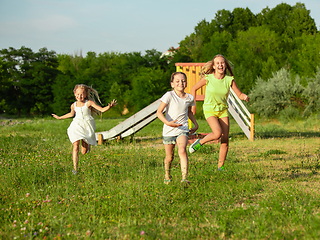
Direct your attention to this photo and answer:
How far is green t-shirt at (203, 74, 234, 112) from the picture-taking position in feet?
18.9

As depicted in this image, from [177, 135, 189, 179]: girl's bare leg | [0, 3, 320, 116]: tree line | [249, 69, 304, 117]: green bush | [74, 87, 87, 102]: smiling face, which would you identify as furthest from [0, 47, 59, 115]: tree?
[177, 135, 189, 179]: girl's bare leg

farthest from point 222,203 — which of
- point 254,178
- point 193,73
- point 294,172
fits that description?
point 193,73

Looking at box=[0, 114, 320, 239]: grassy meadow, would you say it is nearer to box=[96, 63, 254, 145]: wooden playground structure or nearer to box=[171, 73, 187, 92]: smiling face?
box=[171, 73, 187, 92]: smiling face

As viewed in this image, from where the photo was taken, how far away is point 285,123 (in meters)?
22.7

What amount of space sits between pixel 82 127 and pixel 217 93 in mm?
2592

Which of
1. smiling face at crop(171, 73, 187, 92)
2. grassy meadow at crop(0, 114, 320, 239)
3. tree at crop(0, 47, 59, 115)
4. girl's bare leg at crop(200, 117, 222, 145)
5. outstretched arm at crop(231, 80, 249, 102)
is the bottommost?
grassy meadow at crop(0, 114, 320, 239)

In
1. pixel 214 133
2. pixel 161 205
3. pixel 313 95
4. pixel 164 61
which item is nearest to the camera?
pixel 161 205

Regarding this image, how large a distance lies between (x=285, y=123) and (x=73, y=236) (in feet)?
71.5

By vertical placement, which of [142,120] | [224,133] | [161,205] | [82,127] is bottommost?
[161,205]

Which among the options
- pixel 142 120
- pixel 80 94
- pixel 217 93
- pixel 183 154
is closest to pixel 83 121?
pixel 80 94

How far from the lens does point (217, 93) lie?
5.76 metres

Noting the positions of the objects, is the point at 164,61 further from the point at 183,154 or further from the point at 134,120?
the point at 183,154

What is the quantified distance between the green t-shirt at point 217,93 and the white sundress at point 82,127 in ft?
7.25

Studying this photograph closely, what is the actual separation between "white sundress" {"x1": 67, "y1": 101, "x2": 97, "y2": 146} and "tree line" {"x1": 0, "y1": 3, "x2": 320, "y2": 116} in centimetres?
2824
